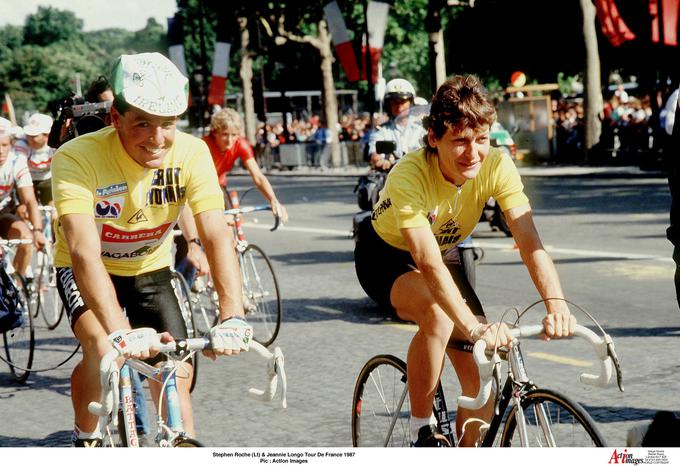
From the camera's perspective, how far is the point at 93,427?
4180mm

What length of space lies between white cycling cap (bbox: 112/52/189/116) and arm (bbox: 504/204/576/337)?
120cm

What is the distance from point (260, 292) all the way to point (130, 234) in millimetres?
4767

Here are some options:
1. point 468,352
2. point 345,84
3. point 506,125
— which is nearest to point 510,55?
point 506,125

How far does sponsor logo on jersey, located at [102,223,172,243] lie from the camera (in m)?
4.14

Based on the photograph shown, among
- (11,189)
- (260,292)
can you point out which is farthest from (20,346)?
(260,292)

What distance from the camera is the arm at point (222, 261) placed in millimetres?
3613

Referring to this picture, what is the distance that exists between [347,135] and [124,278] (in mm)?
39165

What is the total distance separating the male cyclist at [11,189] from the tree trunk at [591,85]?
71.7 ft

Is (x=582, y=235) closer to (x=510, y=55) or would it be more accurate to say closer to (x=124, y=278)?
(x=124, y=278)

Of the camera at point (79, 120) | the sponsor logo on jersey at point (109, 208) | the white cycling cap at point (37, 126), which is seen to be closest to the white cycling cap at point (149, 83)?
the sponsor logo on jersey at point (109, 208)

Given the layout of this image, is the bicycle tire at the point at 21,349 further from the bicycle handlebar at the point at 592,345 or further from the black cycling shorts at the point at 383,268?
the bicycle handlebar at the point at 592,345

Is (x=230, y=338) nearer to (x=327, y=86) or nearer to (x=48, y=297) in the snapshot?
(x=48, y=297)

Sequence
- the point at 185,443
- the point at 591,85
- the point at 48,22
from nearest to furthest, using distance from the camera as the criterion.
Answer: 1. the point at 185,443
2. the point at 48,22
3. the point at 591,85

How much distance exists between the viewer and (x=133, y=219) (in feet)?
13.5
